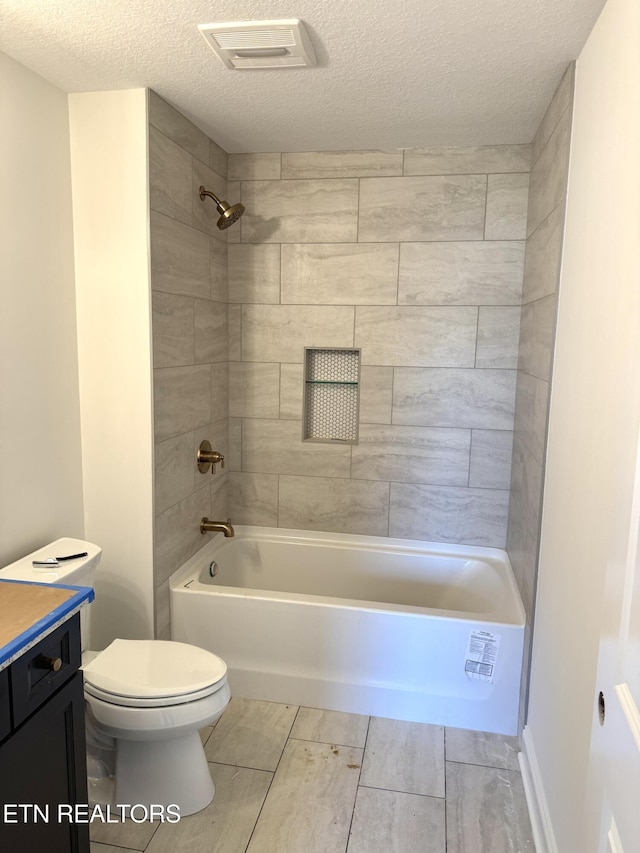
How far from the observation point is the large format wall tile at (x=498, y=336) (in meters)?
2.86

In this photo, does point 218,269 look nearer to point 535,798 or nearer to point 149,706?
point 149,706

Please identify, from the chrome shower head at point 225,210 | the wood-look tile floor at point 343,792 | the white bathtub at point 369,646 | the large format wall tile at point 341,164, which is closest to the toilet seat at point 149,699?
the wood-look tile floor at point 343,792

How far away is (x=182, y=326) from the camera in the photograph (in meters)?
2.58

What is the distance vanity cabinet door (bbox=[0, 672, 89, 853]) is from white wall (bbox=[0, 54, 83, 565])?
708mm

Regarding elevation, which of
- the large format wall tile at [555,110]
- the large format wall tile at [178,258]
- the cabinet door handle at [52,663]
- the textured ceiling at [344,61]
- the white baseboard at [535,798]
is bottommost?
the white baseboard at [535,798]

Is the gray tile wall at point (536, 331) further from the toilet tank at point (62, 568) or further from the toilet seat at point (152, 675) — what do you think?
the toilet tank at point (62, 568)

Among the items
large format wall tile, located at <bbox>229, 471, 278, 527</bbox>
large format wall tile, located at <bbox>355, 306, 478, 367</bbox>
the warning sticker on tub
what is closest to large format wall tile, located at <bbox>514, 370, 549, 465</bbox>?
large format wall tile, located at <bbox>355, 306, 478, 367</bbox>

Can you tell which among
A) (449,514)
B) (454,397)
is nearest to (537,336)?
(454,397)

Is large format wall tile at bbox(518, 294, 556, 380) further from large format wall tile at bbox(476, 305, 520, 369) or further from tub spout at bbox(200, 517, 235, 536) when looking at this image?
tub spout at bbox(200, 517, 235, 536)

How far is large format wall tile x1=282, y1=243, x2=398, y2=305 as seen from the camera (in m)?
2.96

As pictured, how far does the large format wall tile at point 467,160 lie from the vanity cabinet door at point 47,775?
253 cm

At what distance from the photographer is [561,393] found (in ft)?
6.17

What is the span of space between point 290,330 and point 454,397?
89cm

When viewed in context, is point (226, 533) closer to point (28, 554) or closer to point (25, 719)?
point (28, 554)
